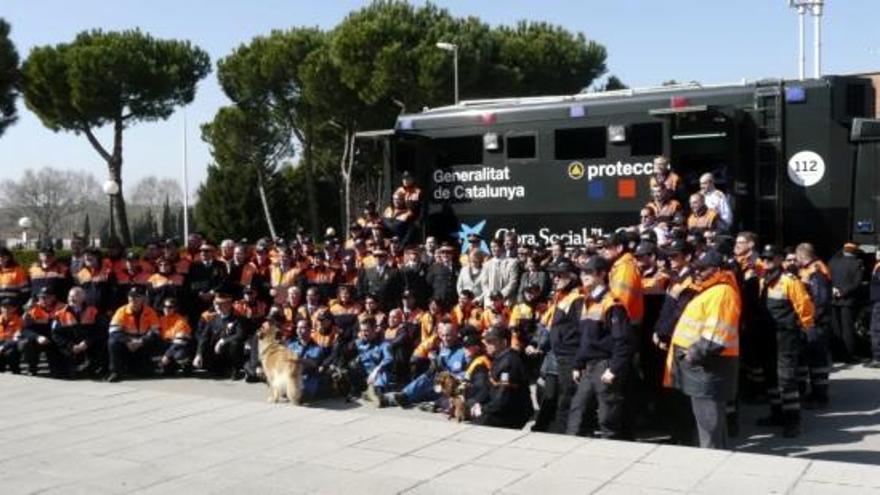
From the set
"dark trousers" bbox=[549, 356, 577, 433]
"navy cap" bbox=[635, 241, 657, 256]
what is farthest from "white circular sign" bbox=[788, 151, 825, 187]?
"dark trousers" bbox=[549, 356, 577, 433]

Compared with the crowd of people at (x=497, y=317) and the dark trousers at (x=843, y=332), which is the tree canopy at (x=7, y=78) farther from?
the dark trousers at (x=843, y=332)

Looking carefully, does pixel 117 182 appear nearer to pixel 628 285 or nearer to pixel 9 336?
pixel 9 336

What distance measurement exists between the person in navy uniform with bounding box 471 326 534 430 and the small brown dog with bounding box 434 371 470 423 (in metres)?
0.19

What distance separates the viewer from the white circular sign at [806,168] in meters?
11.6

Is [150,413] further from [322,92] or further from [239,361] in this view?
[322,92]

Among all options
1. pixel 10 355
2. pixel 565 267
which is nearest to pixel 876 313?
pixel 565 267

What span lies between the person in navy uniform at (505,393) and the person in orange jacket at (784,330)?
2455mm

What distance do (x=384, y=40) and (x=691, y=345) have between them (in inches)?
1098

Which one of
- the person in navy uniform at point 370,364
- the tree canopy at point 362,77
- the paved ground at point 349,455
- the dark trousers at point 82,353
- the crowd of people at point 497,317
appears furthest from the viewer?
the tree canopy at point 362,77

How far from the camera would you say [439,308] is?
1138 centimetres

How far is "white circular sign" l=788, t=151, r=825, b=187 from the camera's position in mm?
11555

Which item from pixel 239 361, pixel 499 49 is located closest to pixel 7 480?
pixel 239 361

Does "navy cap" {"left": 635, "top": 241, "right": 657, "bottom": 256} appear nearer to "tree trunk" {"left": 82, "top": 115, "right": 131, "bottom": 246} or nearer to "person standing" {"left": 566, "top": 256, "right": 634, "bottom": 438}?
"person standing" {"left": 566, "top": 256, "right": 634, "bottom": 438}

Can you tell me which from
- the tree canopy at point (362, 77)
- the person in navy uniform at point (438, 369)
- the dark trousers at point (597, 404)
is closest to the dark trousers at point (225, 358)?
the person in navy uniform at point (438, 369)
